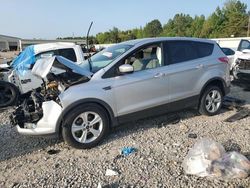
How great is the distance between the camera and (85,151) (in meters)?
4.63

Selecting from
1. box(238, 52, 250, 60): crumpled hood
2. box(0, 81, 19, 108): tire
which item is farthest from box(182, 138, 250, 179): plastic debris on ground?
box(238, 52, 250, 60): crumpled hood

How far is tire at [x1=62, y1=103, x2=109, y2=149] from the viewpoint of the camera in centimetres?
454

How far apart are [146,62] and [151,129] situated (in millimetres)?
1283

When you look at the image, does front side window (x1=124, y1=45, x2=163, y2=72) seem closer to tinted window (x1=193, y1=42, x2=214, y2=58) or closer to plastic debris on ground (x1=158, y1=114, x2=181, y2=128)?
tinted window (x1=193, y1=42, x2=214, y2=58)

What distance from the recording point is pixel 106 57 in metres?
5.39

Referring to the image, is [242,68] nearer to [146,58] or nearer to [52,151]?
[146,58]

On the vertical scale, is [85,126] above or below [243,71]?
above

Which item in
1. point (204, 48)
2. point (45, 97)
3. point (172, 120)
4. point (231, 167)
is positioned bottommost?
point (172, 120)

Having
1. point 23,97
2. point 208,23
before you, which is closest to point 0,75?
point 23,97

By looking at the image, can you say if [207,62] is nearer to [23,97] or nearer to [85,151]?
[85,151]

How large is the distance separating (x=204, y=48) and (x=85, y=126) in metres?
3.08

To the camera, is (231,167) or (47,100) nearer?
(231,167)

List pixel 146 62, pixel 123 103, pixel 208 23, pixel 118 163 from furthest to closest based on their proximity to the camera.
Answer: pixel 208 23
pixel 146 62
pixel 123 103
pixel 118 163

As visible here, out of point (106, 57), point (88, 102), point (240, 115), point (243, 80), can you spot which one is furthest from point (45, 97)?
point (243, 80)
